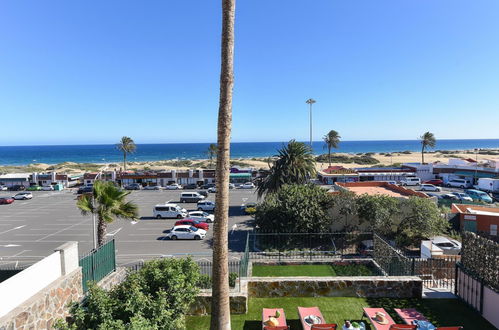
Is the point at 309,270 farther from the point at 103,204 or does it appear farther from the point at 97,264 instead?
the point at 103,204

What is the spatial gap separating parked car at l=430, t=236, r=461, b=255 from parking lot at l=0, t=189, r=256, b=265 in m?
14.6

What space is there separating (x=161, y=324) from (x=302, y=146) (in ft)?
94.5

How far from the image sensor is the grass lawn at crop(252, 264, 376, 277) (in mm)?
16625

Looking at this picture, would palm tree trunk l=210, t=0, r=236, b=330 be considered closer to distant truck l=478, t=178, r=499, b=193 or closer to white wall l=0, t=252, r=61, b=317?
white wall l=0, t=252, r=61, b=317

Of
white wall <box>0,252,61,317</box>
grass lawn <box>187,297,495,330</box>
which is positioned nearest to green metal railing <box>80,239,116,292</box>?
white wall <box>0,252,61,317</box>

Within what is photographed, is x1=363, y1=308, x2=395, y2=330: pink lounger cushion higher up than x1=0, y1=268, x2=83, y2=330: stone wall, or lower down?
lower down

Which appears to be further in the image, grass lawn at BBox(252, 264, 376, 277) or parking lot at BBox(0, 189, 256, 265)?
parking lot at BBox(0, 189, 256, 265)

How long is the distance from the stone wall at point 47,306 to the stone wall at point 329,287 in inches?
248

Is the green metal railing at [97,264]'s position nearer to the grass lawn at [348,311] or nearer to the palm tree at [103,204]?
the palm tree at [103,204]

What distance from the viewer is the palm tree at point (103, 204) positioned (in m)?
15.6

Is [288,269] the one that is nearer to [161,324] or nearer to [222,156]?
[161,324]

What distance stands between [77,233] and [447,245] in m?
31.8

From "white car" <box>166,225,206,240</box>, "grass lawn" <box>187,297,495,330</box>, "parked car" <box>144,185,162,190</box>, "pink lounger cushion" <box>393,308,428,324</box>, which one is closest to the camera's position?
"pink lounger cushion" <box>393,308,428,324</box>

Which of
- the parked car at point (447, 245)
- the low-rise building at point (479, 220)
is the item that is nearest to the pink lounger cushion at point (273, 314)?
the parked car at point (447, 245)
